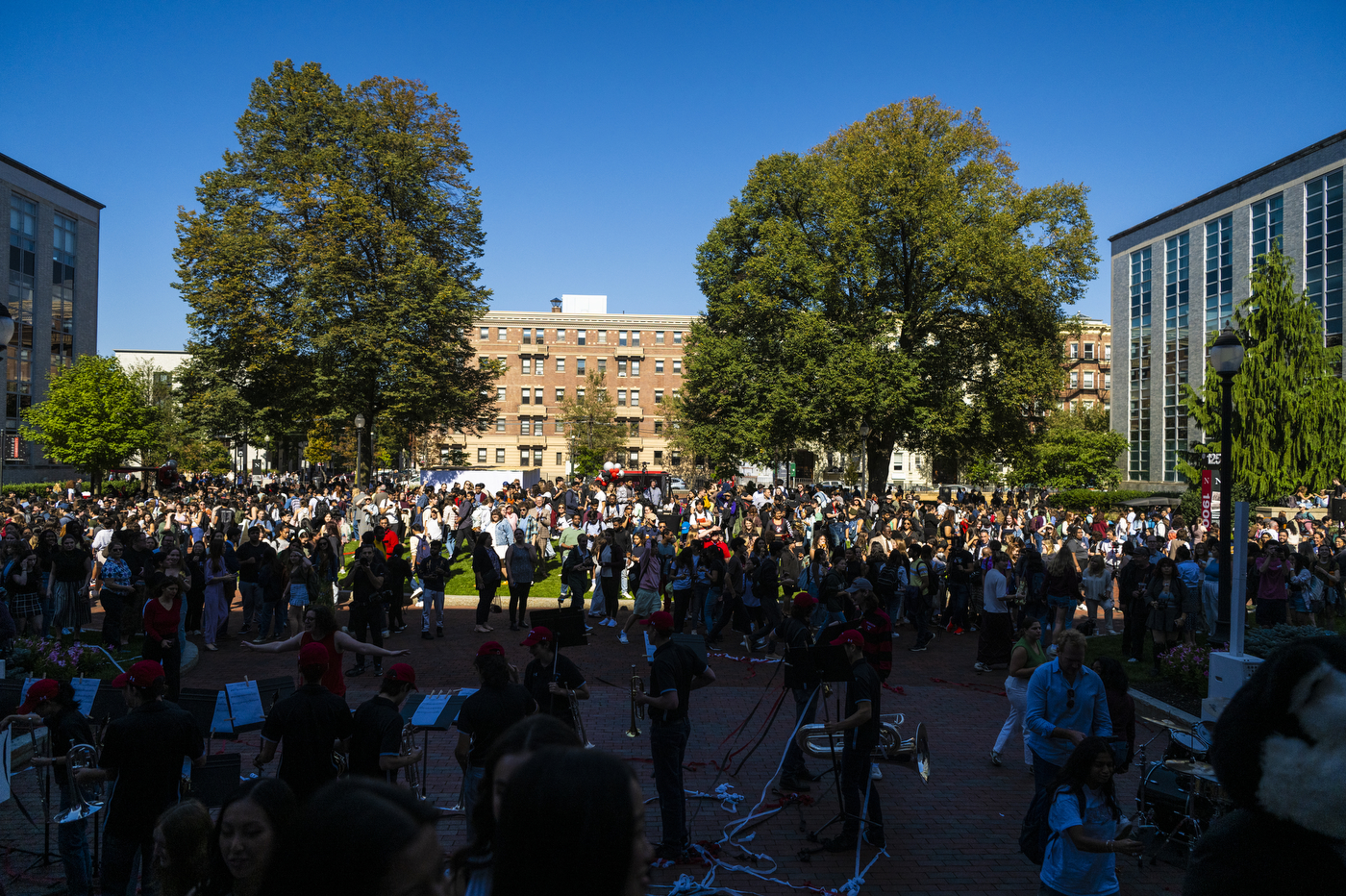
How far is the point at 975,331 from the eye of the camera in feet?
118

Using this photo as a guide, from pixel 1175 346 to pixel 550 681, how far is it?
2182 inches

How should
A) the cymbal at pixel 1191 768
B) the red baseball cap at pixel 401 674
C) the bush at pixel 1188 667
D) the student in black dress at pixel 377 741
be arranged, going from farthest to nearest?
the bush at pixel 1188 667
the cymbal at pixel 1191 768
the red baseball cap at pixel 401 674
the student in black dress at pixel 377 741

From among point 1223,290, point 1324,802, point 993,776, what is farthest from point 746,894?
point 1223,290

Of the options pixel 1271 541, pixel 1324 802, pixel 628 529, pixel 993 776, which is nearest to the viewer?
pixel 1324 802

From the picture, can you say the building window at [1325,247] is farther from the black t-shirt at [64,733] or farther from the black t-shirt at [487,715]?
the black t-shirt at [64,733]

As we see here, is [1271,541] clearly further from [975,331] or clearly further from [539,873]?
[975,331]

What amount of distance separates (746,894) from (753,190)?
39.0 metres

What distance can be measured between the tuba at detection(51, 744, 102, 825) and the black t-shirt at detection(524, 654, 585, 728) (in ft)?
9.99

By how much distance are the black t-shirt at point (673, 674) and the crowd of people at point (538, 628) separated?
0.07ft

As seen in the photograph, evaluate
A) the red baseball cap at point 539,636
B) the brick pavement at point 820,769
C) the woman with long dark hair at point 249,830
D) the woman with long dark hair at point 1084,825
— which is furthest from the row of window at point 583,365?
the woman with long dark hair at point 249,830

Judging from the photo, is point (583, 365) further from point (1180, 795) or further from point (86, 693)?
point (1180, 795)

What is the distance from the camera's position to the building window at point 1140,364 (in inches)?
2156

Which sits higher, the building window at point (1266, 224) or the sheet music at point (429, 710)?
the building window at point (1266, 224)

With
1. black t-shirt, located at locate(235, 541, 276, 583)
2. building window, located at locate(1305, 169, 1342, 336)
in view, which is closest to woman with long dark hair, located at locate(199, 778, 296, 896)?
black t-shirt, located at locate(235, 541, 276, 583)
